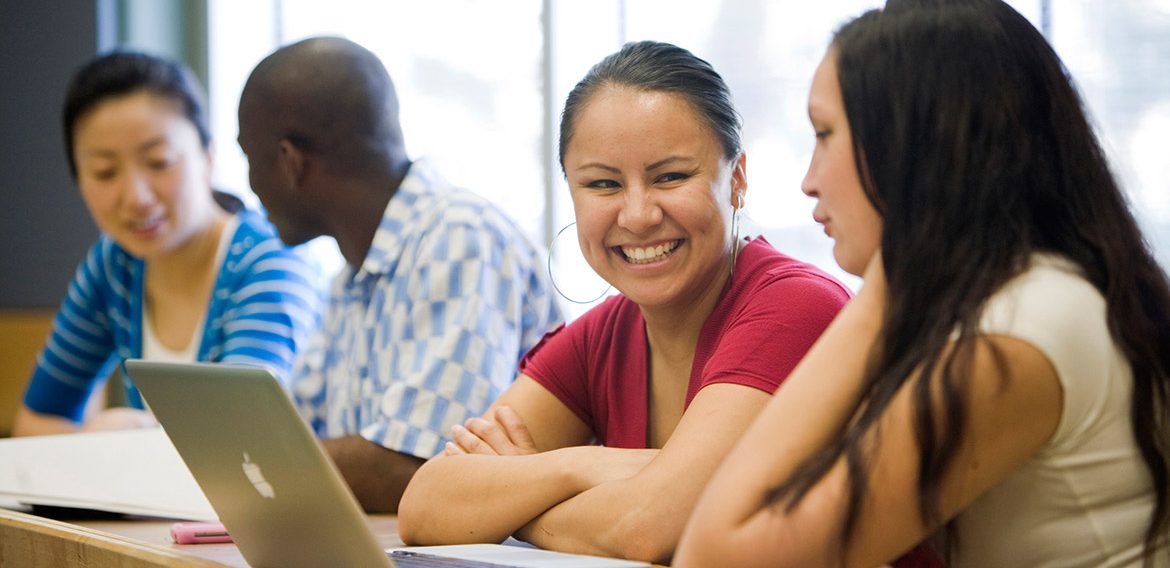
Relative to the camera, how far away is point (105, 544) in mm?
1484

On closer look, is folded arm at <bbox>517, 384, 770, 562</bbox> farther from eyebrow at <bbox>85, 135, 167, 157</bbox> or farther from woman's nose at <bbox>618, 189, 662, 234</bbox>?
eyebrow at <bbox>85, 135, 167, 157</bbox>

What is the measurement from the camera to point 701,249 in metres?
1.57

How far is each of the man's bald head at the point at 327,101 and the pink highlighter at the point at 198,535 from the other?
86 cm

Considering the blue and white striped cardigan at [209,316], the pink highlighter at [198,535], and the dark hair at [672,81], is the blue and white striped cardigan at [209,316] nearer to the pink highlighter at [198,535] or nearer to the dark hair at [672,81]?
the pink highlighter at [198,535]

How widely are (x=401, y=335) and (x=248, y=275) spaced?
63 centimetres

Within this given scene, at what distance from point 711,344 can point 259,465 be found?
62 cm

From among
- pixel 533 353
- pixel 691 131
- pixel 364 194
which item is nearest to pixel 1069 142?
pixel 691 131

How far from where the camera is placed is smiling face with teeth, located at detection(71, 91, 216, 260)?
271 centimetres

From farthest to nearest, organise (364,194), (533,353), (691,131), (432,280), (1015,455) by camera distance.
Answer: (364,194) → (432,280) → (533,353) → (691,131) → (1015,455)

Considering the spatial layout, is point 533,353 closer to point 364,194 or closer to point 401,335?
point 401,335

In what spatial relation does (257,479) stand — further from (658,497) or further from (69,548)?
(69,548)

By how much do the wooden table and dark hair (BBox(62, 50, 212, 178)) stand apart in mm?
1197

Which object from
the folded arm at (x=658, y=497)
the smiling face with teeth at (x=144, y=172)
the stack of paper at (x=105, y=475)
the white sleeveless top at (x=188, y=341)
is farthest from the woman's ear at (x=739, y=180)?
the smiling face with teeth at (x=144, y=172)

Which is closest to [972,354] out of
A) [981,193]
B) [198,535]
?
[981,193]
